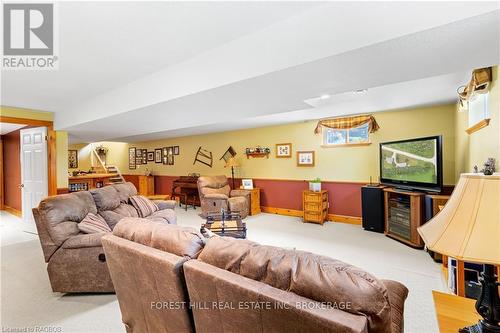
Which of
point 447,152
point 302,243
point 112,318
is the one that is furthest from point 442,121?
point 112,318

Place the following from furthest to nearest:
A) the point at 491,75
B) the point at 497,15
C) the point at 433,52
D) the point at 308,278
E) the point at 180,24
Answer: the point at 491,75
the point at 180,24
the point at 433,52
the point at 497,15
the point at 308,278

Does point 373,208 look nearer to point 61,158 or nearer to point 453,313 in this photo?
point 453,313

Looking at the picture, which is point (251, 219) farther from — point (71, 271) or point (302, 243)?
point (71, 271)

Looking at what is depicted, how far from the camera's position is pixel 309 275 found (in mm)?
954

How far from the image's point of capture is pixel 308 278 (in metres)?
0.95

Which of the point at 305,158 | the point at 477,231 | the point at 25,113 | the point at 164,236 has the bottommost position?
the point at 164,236

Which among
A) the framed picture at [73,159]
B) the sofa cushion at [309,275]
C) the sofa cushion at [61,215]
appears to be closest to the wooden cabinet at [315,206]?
the sofa cushion at [61,215]

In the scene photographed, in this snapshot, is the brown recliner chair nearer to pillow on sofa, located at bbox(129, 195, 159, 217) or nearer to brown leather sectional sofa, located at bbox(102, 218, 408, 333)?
pillow on sofa, located at bbox(129, 195, 159, 217)

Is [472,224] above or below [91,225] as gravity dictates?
above

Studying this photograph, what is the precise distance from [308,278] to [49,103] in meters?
4.65

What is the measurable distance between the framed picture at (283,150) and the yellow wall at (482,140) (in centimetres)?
309

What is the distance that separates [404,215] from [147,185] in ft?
25.4

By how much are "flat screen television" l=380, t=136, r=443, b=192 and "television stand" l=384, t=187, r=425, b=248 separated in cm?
15

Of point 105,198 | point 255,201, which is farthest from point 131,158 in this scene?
point 105,198
